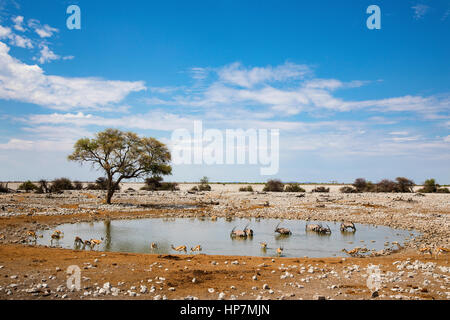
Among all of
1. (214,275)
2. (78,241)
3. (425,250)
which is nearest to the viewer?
(214,275)

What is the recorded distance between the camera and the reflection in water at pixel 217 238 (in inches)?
683

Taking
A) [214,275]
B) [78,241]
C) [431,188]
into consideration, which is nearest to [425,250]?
[214,275]

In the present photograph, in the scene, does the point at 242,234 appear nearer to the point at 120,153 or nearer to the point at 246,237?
the point at 246,237

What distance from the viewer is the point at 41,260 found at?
12.6m

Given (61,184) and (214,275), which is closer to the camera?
(214,275)

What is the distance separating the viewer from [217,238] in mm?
20531

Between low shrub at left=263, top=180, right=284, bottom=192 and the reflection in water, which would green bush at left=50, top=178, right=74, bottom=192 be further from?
low shrub at left=263, top=180, right=284, bottom=192

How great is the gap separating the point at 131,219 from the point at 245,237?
13.0 m

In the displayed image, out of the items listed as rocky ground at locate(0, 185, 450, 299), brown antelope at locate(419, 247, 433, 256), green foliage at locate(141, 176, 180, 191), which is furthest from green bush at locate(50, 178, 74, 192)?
brown antelope at locate(419, 247, 433, 256)

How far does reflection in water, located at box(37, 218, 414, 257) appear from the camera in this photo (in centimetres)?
1736

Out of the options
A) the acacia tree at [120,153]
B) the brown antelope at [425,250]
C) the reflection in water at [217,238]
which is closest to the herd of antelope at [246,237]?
the brown antelope at [425,250]

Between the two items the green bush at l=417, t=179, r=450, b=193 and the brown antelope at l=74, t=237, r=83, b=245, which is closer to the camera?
the brown antelope at l=74, t=237, r=83, b=245

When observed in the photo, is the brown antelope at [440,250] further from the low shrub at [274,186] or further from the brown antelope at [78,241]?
the low shrub at [274,186]
